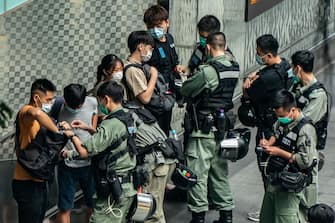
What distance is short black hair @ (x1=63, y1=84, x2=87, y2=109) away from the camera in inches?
303

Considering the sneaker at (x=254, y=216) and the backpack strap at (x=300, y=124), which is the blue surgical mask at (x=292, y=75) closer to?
the backpack strap at (x=300, y=124)

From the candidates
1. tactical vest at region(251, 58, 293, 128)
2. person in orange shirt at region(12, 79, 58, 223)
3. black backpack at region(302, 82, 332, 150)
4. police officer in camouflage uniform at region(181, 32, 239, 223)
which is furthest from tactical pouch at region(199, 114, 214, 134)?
person in orange shirt at region(12, 79, 58, 223)

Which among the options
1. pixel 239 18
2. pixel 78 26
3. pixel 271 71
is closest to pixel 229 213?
pixel 271 71

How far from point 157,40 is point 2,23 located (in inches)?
59.9

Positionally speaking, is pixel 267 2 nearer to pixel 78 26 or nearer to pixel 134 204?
pixel 78 26

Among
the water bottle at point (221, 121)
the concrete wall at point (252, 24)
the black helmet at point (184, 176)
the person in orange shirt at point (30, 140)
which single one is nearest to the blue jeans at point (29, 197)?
the person in orange shirt at point (30, 140)

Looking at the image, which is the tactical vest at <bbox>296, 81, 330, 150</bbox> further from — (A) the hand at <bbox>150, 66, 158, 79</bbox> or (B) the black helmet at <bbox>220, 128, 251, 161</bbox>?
(A) the hand at <bbox>150, 66, 158, 79</bbox>

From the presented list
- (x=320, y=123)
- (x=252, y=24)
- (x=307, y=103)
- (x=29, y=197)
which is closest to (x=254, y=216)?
(x=320, y=123)

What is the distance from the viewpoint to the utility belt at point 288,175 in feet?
23.7

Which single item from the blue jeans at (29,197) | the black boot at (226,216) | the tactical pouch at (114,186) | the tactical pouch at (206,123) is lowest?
the black boot at (226,216)

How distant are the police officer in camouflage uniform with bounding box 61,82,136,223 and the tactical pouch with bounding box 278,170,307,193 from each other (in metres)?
1.20

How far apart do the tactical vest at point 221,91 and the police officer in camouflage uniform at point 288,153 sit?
945mm

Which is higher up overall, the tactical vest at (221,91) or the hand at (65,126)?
the tactical vest at (221,91)

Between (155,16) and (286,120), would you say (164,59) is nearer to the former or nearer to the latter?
(155,16)
